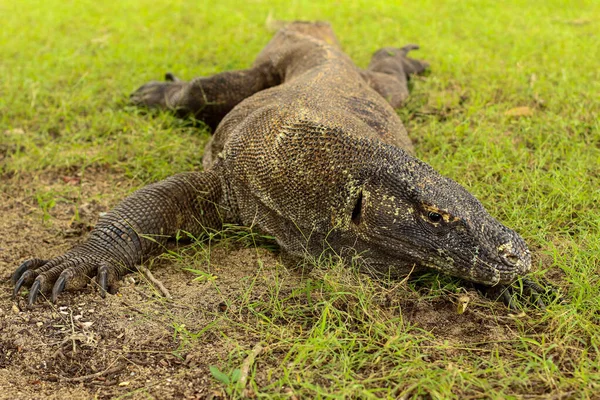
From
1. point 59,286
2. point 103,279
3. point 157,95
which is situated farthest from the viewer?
point 157,95

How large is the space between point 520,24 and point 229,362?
642 centimetres

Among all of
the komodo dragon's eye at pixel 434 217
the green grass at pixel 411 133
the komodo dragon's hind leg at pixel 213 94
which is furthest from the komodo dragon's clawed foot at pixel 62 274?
the komodo dragon's hind leg at pixel 213 94

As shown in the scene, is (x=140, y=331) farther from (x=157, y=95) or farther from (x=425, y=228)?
(x=157, y=95)

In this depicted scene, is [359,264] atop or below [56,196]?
atop

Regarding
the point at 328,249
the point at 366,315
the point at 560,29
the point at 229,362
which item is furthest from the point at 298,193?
the point at 560,29

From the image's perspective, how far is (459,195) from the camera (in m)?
2.98

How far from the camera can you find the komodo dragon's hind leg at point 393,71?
17.8 ft

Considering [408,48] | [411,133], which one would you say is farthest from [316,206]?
[408,48]

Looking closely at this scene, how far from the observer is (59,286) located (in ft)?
9.86

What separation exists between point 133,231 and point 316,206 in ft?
3.32

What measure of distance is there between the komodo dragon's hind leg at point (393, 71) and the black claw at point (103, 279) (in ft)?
9.74

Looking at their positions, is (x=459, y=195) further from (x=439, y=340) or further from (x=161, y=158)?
(x=161, y=158)

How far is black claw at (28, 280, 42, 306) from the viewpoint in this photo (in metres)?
2.94

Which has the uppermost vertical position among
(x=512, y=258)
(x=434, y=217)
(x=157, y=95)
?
(x=434, y=217)
